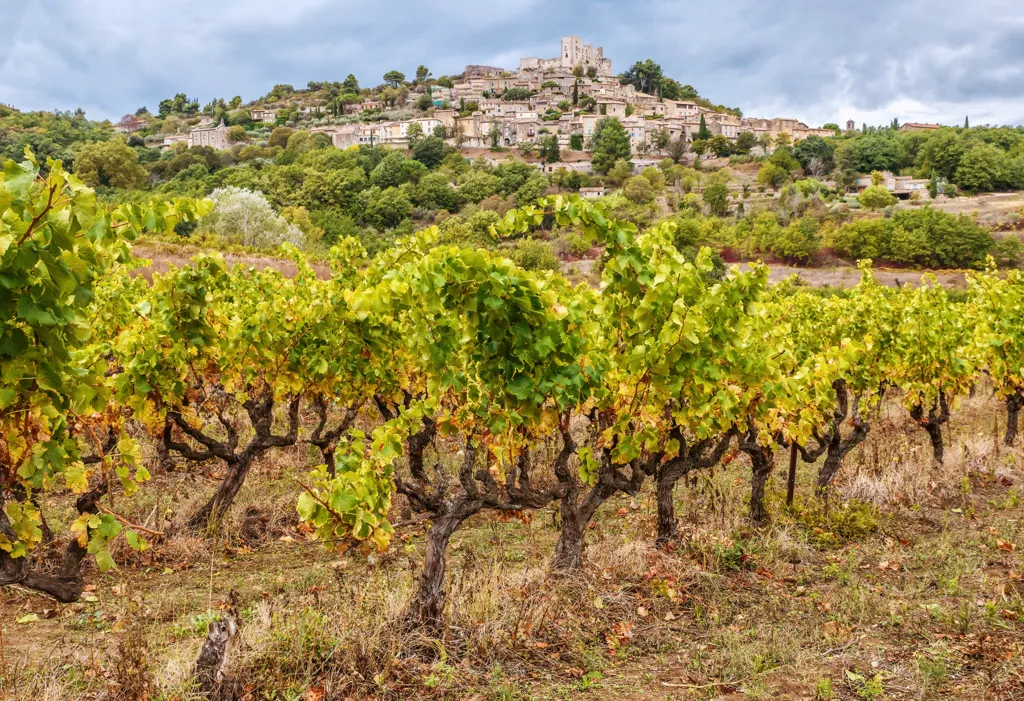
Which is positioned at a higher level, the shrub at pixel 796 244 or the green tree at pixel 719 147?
the green tree at pixel 719 147

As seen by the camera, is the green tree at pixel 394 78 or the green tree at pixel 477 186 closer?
the green tree at pixel 477 186

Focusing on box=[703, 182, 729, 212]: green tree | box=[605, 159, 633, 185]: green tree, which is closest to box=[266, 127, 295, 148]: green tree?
box=[605, 159, 633, 185]: green tree

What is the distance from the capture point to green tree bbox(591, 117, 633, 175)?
3482 inches

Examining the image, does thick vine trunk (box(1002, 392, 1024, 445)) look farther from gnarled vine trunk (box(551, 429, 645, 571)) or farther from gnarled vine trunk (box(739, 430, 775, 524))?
gnarled vine trunk (box(551, 429, 645, 571))

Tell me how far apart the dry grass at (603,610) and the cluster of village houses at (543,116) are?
286ft

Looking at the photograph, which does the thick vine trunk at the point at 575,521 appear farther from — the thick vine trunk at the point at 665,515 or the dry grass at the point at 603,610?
the thick vine trunk at the point at 665,515

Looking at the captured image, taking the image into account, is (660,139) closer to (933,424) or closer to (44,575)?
(933,424)

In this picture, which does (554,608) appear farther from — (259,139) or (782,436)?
(259,139)

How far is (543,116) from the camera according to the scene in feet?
369

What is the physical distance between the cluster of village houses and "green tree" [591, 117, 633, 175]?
2.28 meters

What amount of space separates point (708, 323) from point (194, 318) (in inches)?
162

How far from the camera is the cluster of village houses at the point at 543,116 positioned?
101438mm

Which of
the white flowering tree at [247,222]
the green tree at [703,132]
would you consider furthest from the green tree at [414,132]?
the white flowering tree at [247,222]

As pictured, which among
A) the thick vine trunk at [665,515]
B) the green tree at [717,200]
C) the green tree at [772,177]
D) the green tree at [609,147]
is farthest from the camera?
the green tree at [609,147]
